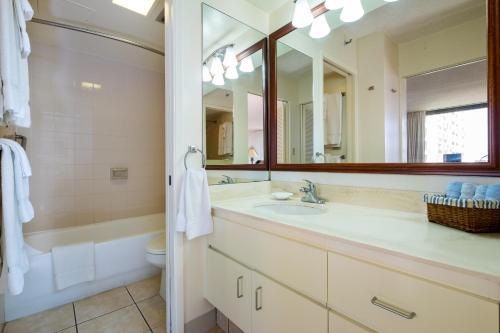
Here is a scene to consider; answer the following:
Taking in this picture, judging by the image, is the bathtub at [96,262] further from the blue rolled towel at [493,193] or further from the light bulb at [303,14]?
the blue rolled towel at [493,193]

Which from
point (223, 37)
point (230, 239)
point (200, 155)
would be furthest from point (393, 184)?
point (223, 37)

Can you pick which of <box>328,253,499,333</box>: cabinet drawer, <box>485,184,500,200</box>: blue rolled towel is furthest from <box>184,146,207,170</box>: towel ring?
<box>485,184,500,200</box>: blue rolled towel

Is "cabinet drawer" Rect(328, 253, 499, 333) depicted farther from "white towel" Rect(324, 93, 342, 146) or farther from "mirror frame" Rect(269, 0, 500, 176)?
"white towel" Rect(324, 93, 342, 146)

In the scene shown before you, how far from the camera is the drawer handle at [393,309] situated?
0.59 meters

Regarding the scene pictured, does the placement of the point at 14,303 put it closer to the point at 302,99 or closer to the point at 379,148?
the point at 302,99

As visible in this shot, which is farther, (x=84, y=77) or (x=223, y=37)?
(x=84, y=77)

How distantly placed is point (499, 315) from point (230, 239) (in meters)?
0.97

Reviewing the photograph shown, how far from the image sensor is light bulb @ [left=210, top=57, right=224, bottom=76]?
62.3 inches

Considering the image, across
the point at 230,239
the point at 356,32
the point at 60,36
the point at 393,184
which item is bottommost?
the point at 230,239

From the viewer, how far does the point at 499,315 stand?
1.59 ft

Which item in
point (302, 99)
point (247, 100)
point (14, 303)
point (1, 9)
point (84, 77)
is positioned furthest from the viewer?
point (84, 77)

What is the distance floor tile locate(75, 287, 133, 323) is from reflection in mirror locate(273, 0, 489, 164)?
1643 millimetres

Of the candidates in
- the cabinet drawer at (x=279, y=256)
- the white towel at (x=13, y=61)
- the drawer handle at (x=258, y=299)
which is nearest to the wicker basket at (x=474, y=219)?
the cabinet drawer at (x=279, y=256)

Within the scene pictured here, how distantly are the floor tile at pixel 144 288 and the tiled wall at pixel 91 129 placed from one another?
88cm
